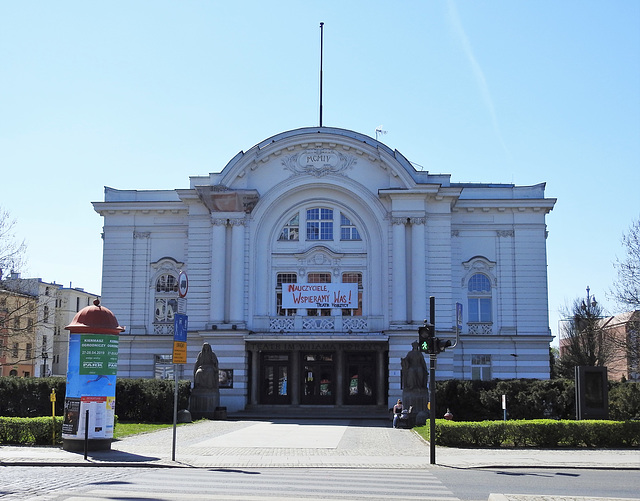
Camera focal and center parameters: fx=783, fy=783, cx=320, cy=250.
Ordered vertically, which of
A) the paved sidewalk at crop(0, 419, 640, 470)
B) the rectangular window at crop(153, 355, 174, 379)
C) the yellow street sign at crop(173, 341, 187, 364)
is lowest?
the paved sidewalk at crop(0, 419, 640, 470)

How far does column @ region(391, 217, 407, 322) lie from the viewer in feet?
141

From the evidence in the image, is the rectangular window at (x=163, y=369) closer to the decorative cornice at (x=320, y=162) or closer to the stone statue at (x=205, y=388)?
the stone statue at (x=205, y=388)

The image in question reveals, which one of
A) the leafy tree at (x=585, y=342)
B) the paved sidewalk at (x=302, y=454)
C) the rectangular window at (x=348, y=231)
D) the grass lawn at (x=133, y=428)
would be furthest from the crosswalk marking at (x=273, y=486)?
the leafy tree at (x=585, y=342)

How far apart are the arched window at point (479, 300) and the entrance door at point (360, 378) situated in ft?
21.7

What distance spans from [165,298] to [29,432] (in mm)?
24294

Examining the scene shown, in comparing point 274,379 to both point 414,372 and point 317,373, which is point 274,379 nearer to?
point 317,373

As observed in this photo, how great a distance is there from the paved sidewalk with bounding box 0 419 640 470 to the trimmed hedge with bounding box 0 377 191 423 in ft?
18.5

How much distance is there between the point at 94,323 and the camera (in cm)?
2212

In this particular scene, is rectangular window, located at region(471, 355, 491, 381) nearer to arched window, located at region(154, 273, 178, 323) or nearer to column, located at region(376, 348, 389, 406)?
column, located at region(376, 348, 389, 406)

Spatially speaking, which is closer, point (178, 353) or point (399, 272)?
point (178, 353)

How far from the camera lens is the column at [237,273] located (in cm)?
4356

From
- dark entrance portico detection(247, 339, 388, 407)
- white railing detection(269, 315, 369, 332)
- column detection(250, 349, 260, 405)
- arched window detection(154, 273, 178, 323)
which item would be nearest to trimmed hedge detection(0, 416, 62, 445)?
dark entrance portico detection(247, 339, 388, 407)

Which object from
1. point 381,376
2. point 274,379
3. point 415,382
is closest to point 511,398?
point 415,382

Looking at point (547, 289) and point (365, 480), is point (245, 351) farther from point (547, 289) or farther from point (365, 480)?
point (365, 480)
